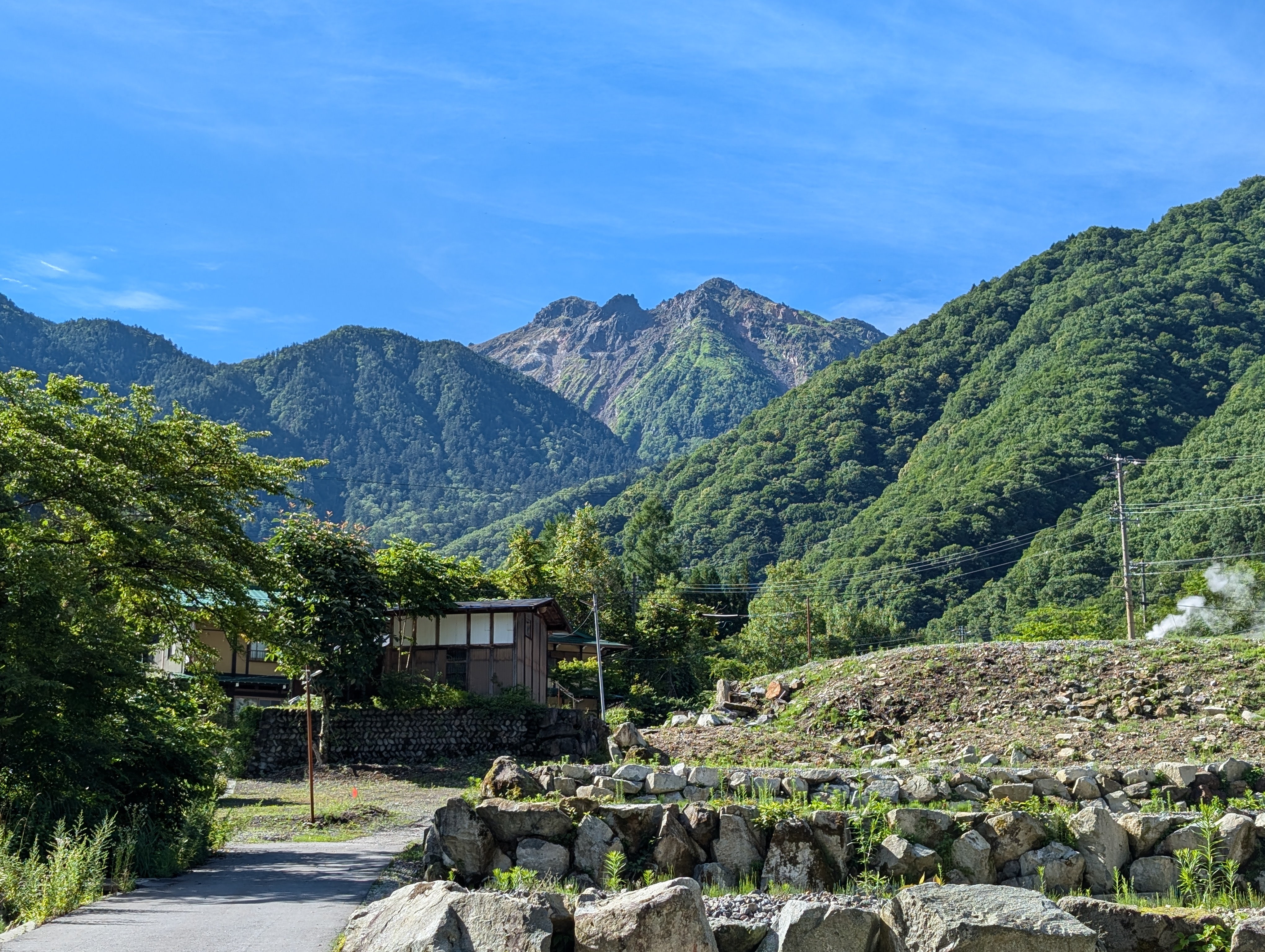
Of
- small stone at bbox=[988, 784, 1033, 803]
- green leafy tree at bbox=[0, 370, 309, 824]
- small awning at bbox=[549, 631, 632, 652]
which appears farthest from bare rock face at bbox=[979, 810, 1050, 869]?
small awning at bbox=[549, 631, 632, 652]

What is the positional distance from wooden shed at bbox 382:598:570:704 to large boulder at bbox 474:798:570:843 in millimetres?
25654

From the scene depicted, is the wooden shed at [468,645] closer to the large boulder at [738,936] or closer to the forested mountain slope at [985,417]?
the large boulder at [738,936]

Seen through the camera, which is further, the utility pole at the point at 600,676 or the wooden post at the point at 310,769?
the utility pole at the point at 600,676

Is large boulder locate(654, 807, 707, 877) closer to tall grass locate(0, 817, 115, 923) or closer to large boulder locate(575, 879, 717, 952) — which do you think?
large boulder locate(575, 879, 717, 952)

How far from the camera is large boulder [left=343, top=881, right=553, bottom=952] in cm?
798

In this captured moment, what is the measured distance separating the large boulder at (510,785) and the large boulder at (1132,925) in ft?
27.5

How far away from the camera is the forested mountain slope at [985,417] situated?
8869 cm

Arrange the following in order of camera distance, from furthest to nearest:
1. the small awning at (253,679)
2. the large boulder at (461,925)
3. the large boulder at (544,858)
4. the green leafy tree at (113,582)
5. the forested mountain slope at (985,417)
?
the forested mountain slope at (985,417) < the small awning at (253,679) < the green leafy tree at (113,582) < the large boulder at (544,858) < the large boulder at (461,925)

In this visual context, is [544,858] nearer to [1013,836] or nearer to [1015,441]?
[1013,836]

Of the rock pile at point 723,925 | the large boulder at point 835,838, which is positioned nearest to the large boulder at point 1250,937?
the rock pile at point 723,925

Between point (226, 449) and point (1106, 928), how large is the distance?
674 inches

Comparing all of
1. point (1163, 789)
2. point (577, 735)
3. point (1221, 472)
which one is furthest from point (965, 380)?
point (1163, 789)

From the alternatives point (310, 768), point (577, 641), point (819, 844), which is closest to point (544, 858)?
point (819, 844)

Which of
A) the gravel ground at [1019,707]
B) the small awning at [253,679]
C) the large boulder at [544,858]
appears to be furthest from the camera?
the small awning at [253,679]
